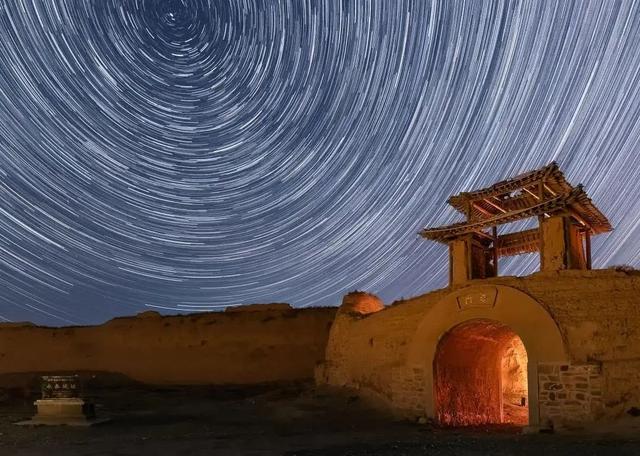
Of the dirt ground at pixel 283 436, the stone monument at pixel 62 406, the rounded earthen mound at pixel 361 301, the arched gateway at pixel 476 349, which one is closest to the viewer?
the dirt ground at pixel 283 436

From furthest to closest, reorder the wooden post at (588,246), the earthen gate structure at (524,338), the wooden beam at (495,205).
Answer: the wooden beam at (495,205)
the wooden post at (588,246)
the earthen gate structure at (524,338)

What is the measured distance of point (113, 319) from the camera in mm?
34906

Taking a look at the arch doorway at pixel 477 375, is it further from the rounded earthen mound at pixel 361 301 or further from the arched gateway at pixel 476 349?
the rounded earthen mound at pixel 361 301

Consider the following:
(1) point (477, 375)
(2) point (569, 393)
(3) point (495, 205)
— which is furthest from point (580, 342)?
(3) point (495, 205)

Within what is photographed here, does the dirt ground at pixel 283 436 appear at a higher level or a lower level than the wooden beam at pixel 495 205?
lower

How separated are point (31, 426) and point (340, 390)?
823 centimetres

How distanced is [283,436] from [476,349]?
5.75m

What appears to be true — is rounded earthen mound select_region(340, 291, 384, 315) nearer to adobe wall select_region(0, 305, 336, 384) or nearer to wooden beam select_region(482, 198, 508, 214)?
adobe wall select_region(0, 305, 336, 384)

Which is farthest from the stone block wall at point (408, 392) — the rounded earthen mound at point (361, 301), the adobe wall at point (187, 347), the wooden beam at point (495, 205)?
the adobe wall at point (187, 347)

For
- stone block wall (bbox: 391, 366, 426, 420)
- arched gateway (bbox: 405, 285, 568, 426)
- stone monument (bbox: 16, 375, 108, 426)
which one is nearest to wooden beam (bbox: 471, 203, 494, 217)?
arched gateway (bbox: 405, 285, 568, 426)

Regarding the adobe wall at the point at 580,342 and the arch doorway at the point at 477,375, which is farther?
the arch doorway at the point at 477,375

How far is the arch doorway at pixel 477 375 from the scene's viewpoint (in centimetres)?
1398

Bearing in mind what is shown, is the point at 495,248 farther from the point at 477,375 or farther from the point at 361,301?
the point at 477,375

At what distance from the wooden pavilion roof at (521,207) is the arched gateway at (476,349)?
4847 millimetres
